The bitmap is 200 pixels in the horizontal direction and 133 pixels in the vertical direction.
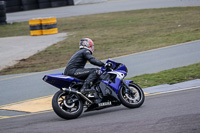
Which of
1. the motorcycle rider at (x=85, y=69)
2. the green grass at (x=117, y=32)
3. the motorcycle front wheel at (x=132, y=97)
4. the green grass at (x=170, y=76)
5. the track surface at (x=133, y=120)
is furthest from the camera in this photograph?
the green grass at (x=117, y=32)

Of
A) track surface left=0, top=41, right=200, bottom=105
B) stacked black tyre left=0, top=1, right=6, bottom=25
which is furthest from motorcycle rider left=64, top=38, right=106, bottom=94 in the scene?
stacked black tyre left=0, top=1, right=6, bottom=25

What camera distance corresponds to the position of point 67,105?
8078 millimetres

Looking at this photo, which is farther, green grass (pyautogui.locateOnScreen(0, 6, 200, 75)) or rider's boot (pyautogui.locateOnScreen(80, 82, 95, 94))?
green grass (pyautogui.locateOnScreen(0, 6, 200, 75))

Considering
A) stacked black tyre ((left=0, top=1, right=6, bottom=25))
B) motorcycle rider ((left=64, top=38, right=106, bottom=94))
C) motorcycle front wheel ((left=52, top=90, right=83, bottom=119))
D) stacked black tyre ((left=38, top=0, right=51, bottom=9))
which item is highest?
stacked black tyre ((left=38, top=0, right=51, bottom=9))

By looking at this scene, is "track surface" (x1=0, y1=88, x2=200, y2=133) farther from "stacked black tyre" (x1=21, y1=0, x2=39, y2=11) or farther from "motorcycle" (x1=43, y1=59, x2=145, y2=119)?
"stacked black tyre" (x1=21, y1=0, x2=39, y2=11)

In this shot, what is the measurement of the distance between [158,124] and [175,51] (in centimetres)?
971

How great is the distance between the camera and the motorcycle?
26.5ft

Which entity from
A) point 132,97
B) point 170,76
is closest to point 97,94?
point 132,97

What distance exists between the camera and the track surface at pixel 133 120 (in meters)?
6.53

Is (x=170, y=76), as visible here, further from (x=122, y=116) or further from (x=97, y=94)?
(x=122, y=116)

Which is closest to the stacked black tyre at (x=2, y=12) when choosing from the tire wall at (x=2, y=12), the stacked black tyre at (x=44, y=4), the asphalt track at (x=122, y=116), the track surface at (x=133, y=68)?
the tire wall at (x=2, y=12)

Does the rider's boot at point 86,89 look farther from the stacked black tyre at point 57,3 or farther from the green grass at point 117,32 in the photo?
the stacked black tyre at point 57,3

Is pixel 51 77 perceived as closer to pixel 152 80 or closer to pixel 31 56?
pixel 152 80

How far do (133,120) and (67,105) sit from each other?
1.54 m
